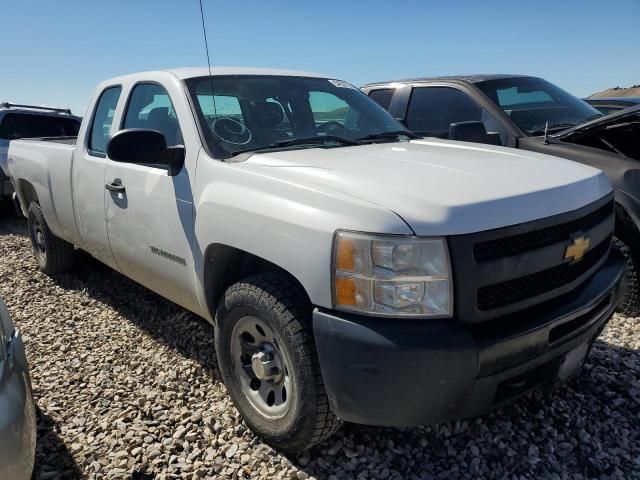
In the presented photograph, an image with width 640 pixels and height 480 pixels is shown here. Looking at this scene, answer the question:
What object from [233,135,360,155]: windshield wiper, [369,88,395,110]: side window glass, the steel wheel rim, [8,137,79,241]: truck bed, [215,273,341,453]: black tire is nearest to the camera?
[215,273,341,453]: black tire

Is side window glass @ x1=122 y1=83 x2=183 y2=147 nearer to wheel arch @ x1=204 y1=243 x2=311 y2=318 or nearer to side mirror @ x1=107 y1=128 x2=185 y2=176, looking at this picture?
side mirror @ x1=107 y1=128 x2=185 y2=176

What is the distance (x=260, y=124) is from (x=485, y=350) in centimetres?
179

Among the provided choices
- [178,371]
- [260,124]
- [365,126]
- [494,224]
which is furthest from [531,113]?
[178,371]

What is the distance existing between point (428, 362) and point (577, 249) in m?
0.90

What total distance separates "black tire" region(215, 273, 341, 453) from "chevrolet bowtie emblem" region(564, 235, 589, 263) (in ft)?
3.59

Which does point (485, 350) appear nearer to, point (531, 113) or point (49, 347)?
point (49, 347)

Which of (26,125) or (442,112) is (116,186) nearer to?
(442,112)

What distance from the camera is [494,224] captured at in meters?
1.90

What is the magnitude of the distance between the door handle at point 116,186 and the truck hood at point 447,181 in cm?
112

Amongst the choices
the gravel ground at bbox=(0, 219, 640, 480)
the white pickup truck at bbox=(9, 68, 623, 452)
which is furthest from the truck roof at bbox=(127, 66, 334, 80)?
the gravel ground at bbox=(0, 219, 640, 480)

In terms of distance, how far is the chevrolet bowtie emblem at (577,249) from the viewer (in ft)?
7.13

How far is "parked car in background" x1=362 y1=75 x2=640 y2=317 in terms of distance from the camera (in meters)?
3.64

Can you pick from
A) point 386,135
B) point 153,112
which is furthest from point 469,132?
point 153,112

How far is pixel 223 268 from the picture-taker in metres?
2.60
